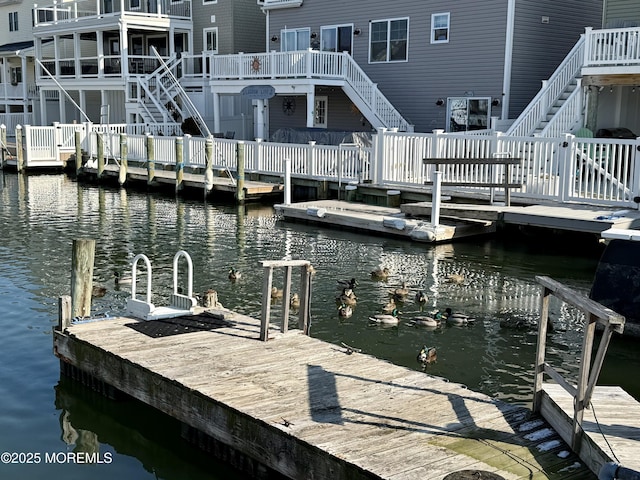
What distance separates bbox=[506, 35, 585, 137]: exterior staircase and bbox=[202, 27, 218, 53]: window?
19772 millimetres

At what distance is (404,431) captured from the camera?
6.86 m

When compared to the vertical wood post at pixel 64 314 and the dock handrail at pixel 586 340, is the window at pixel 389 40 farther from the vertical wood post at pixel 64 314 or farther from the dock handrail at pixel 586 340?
the dock handrail at pixel 586 340

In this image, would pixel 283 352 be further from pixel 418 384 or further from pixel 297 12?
pixel 297 12

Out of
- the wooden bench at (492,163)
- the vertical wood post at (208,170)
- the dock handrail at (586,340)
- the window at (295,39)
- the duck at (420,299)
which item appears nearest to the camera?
the dock handrail at (586,340)

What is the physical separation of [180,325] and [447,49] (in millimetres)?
21318

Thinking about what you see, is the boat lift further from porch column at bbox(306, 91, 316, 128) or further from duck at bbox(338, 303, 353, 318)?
porch column at bbox(306, 91, 316, 128)

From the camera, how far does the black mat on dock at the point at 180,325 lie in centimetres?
984

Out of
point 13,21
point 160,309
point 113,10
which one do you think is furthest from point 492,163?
point 13,21

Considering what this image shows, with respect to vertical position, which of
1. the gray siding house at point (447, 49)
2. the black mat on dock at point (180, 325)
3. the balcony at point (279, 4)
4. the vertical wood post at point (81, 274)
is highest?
the balcony at point (279, 4)

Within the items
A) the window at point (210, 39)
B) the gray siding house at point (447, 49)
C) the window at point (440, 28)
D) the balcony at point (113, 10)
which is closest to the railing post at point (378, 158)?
the gray siding house at point (447, 49)

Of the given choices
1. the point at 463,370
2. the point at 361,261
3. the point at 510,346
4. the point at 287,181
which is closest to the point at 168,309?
the point at 463,370

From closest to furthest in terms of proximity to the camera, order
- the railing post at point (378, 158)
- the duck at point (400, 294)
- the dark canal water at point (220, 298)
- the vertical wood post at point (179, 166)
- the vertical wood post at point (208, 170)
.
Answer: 1. the dark canal water at point (220, 298)
2. the duck at point (400, 294)
3. the railing post at point (378, 158)
4. the vertical wood post at point (208, 170)
5. the vertical wood post at point (179, 166)

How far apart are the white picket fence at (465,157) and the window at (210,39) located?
1122 centimetres

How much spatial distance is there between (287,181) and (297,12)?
1372cm
